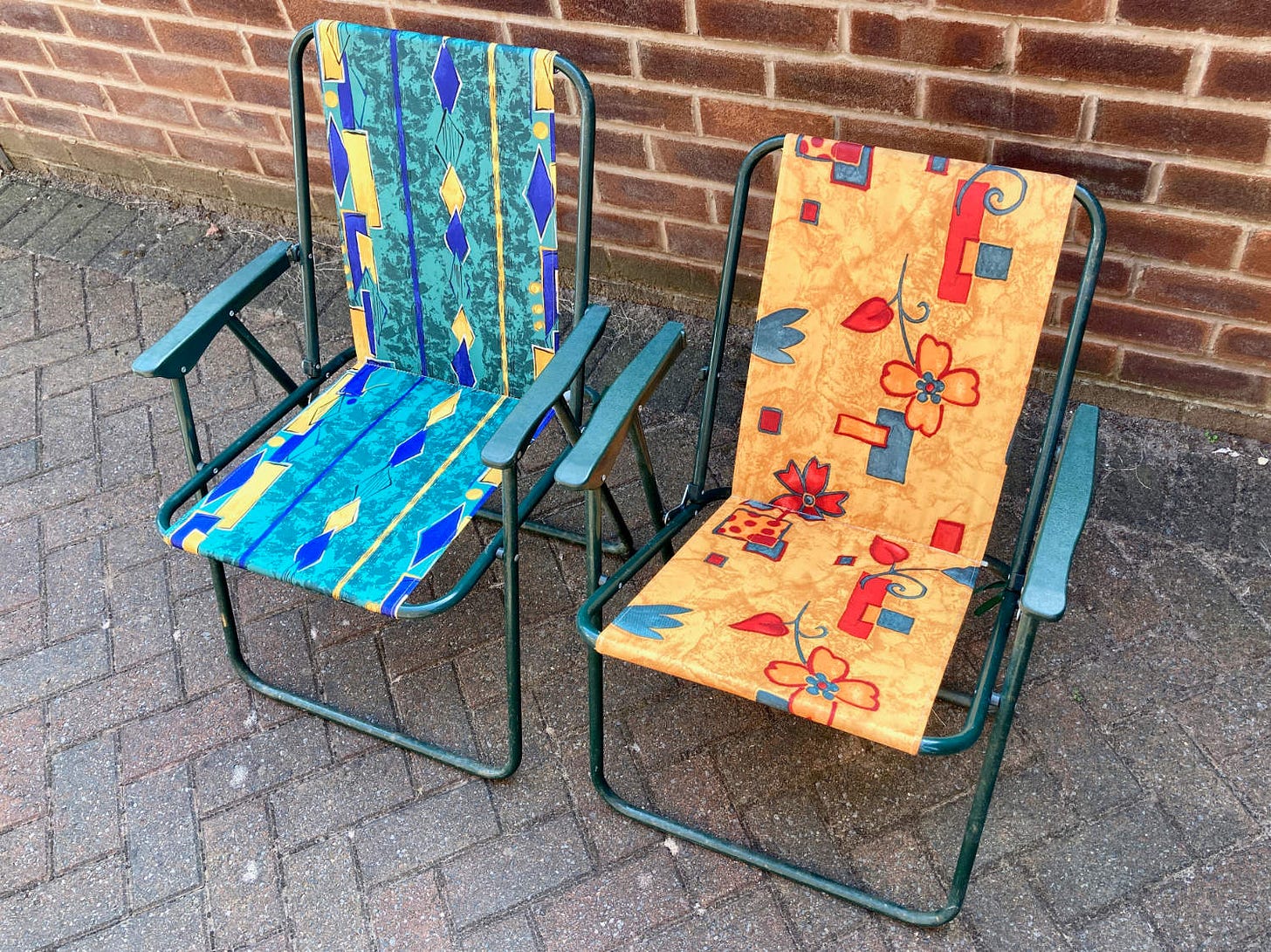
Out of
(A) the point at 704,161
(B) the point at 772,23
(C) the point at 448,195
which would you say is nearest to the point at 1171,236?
(B) the point at 772,23

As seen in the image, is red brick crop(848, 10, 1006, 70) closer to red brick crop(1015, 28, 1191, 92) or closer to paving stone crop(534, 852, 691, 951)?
red brick crop(1015, 28, 1191, 92)

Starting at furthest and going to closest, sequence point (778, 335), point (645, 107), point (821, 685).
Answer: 1. point (645, 107)
2. point (778, 335)
3. point (821, 685)

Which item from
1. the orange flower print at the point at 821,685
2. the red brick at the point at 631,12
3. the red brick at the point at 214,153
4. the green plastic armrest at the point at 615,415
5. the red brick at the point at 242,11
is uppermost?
the red brick at the point at 631,12

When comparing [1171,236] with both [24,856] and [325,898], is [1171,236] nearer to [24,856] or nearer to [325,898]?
[325,898]

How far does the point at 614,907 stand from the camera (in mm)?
1968

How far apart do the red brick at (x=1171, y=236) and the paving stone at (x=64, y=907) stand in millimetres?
2450

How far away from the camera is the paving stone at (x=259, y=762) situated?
7.18ft

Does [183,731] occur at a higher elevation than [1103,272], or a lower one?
lower

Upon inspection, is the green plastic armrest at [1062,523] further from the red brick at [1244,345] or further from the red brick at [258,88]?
the red brick at [258,88]

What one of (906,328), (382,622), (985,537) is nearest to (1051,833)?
(985,537)

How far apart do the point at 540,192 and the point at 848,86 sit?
760 millimetres

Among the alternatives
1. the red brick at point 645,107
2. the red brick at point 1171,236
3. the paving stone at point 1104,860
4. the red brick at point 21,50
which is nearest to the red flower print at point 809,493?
the paving stone at point 1104,860

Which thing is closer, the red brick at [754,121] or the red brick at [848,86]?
the red brick at [848,86]

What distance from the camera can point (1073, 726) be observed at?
2145mm
